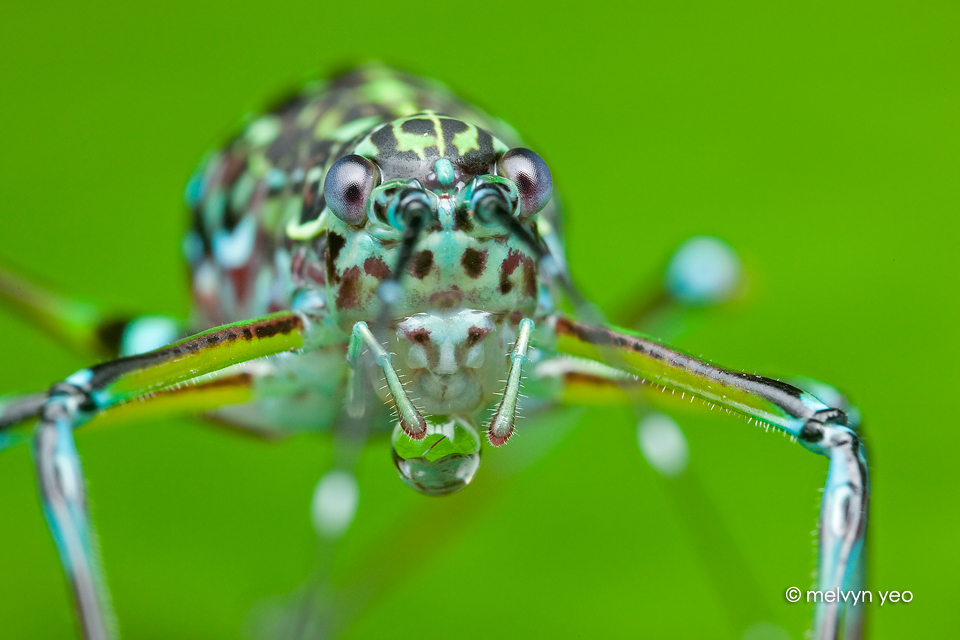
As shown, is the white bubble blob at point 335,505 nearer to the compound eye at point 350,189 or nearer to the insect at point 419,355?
the insect at point 419,355

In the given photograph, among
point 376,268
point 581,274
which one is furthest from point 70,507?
point 581,274

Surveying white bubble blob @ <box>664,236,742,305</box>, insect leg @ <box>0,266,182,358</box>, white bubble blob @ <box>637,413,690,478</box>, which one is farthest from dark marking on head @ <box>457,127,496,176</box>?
white bubble blob @ <box>664,236,742,305</box>

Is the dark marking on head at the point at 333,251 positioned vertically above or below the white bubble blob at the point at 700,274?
below

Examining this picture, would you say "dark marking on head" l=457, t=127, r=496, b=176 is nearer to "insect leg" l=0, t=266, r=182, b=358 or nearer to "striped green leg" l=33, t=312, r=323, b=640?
"striped green leg" l=33, t=312, r=323, b=640

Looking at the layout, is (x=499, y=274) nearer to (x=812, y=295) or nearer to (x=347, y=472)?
(x=347, y=472)

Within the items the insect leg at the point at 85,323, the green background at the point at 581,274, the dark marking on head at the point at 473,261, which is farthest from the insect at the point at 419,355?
the insect leg at the point at 85,323

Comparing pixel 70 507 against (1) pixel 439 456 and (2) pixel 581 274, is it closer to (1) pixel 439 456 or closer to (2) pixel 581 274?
(1) pixel 439 456
